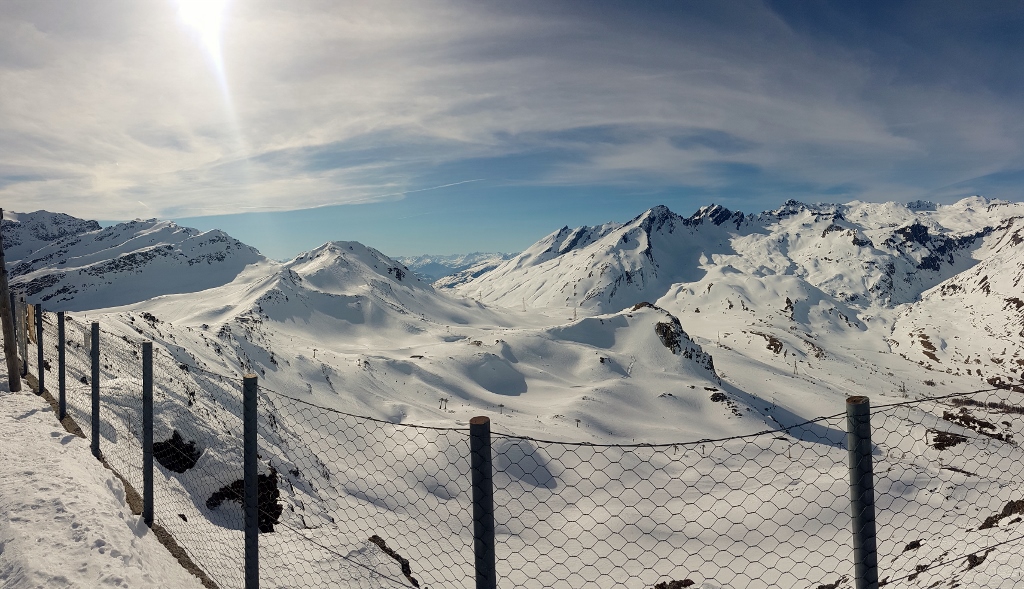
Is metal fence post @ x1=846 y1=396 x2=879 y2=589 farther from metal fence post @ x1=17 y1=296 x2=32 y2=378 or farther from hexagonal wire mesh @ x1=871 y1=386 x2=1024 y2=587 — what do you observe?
metal fence post @ x1=17 y1=296 x2=32 y2=378

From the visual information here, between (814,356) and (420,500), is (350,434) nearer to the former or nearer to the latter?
(420,500)

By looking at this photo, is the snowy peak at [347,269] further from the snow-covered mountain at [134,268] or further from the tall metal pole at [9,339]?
the tall metal pole at [9,339]

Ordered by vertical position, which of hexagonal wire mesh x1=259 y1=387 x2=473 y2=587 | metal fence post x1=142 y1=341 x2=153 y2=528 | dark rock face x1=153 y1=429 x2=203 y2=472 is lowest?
hexagonal wire mesh x1=259 y1=387 x2=473 y2=587

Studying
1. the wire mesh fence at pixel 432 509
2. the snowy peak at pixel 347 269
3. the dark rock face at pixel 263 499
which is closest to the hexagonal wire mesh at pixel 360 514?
the wire mesh fence at pixel 432 509

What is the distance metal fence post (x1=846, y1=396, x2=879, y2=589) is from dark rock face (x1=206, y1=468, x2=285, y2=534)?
469 inches

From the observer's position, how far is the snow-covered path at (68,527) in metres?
5.74

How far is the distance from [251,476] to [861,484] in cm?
656

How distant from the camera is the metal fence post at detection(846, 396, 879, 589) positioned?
418cm

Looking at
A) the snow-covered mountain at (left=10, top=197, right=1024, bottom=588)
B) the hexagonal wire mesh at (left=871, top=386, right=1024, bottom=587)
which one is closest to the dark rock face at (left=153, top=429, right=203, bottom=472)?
the snow-covered mountain at (left=10, top=197, right=1024, bottom=588)

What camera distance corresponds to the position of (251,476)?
227 inches

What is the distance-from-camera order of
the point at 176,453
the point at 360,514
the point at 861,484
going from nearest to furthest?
1. the point at 861,484
2. the point at 176,453
3. the point at 360,514

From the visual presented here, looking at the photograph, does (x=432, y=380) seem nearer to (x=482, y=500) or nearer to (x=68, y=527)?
(x=68, y=527)

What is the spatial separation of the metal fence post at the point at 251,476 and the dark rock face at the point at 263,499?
19.9ft

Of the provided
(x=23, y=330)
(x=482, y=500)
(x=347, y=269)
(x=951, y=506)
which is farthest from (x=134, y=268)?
(x=951, y=506)
